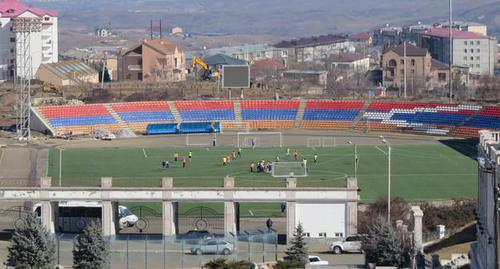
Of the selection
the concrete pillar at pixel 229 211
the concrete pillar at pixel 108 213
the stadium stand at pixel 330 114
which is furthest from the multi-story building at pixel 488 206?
the stadium stand at pixel 330 114

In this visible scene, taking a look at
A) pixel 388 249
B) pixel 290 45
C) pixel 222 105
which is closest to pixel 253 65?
pixel 290 45

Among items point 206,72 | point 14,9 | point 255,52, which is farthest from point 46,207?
point 255,52

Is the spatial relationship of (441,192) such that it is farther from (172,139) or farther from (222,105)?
(222,105)

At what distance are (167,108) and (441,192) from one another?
112ft

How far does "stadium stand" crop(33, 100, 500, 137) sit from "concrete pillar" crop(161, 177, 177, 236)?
36.0m

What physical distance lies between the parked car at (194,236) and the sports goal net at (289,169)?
47.5 feet

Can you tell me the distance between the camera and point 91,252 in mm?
30891

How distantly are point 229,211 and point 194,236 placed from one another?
2449mm

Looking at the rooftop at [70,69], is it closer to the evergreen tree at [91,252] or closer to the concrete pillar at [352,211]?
the concrete pillar at [352,211]

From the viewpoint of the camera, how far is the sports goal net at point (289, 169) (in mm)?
53656

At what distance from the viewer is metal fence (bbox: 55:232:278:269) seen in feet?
113

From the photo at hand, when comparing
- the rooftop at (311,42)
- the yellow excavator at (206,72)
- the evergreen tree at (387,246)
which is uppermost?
the rooftop at (311,42)

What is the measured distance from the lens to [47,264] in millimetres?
31141

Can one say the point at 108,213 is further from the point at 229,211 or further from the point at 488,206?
the point at 488,206
